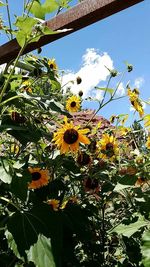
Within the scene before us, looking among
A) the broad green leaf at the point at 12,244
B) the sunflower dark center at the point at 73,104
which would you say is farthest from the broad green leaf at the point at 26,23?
the sunflower dark center at the point at 73,104

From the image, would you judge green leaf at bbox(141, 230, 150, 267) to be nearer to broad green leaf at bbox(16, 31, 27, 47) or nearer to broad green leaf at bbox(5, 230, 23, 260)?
broad green leaf at bbox(5, 230, 23, 260)

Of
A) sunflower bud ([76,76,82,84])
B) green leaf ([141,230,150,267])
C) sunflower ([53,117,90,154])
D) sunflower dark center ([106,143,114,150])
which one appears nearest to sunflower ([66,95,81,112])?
sunflower bud ([76,76,82,84])

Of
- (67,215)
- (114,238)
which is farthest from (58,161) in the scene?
(114,238)

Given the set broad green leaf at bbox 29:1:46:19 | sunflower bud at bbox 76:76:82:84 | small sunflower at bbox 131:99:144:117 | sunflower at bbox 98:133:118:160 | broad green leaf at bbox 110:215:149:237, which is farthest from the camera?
sunflower bud at bbox 76:76:82:84

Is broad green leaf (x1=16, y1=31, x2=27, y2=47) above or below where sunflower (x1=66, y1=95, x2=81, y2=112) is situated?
below

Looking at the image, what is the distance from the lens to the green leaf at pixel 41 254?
1031 mm

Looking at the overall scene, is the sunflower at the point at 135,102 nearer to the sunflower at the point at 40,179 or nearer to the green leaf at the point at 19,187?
the sunflower at the point at 40,179

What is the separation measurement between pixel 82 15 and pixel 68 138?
42 cm

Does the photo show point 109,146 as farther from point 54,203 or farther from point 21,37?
point 21,37

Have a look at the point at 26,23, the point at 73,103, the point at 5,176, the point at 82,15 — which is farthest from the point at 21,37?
the point at 73,103

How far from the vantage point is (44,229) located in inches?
43.7

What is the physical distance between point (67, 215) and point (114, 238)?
492mm

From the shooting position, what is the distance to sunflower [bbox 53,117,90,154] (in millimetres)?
1406

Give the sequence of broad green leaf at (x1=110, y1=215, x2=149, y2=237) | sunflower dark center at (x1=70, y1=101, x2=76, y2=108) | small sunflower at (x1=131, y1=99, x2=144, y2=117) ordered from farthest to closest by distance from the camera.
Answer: sunflower dark center at (x1=70, y1=101, x2=76, y2=108) → small sunflower at (x1=131, y1=99, x2=144, y2=117) → broad green leaf at (x1=110, y1=215, x2=149, y2=237)
